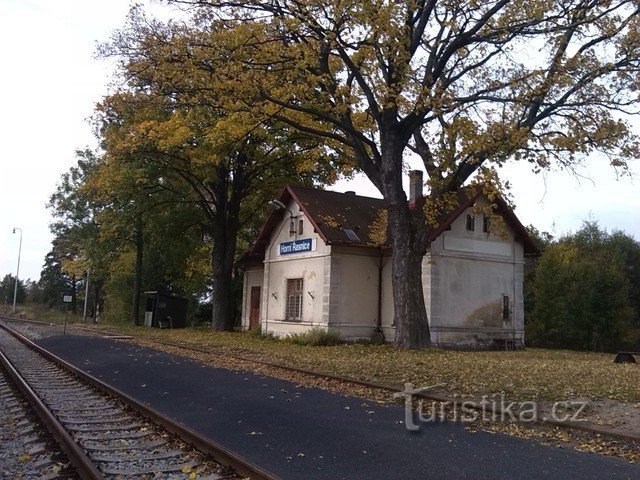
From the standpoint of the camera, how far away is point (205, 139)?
2489cm

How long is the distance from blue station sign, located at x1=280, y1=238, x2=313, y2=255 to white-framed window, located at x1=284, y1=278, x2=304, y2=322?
131 centimetres

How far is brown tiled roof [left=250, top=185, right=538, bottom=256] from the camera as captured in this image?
24859mm

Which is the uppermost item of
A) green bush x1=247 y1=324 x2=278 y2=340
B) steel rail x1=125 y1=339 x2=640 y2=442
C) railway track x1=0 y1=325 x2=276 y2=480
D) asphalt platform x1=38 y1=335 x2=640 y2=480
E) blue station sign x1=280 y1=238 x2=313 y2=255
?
blue station sign x1=280 y1=238 x2=313 y2=255

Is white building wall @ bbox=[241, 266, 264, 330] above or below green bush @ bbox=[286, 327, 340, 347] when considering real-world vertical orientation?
above

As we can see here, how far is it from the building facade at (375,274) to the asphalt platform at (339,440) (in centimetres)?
1284

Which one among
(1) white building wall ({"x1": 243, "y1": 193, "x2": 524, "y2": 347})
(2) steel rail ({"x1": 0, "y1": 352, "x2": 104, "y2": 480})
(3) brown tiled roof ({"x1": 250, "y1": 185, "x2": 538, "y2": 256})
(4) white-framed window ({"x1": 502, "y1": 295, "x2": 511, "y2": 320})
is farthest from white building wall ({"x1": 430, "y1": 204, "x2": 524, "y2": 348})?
(2) steel rail ({"x1": 0, "y1": 352, "x2": 104, "y2": 480})

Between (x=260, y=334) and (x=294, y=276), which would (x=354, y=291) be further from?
(x=260, y=334)

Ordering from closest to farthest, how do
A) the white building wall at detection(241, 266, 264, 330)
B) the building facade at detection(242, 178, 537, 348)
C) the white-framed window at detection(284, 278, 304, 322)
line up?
the building facade at detection(242, 178, 537, 348) < the white-framed window at detection(284, 278, 304, 322) < the white building wall at detection(241, 266, 264, 330)

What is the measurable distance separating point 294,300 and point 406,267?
29.4ft

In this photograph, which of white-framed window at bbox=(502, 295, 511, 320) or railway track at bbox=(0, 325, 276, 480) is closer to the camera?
railway track at bbox=(0, 325, 276, 480)

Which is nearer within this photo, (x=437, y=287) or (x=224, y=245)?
(x=437, y=287)

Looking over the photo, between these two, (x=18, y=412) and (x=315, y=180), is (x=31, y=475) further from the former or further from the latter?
(x=315, y=180)

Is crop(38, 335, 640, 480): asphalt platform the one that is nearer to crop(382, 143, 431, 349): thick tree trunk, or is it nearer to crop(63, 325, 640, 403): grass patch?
crop(63, 325, 640, 403): grass patch

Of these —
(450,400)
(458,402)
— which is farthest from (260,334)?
(458,402)
